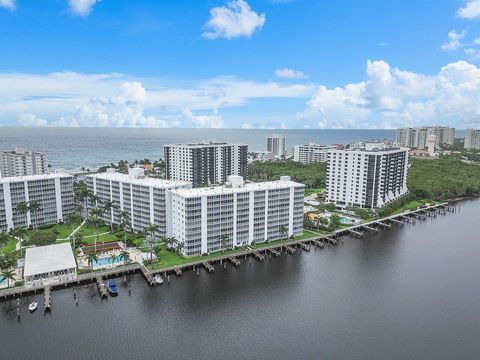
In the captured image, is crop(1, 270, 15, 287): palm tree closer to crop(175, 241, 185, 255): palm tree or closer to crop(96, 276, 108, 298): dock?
crop(96, 276, 108, 298): dock

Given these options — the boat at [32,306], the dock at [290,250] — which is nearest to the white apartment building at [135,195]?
the dock at [290,250]

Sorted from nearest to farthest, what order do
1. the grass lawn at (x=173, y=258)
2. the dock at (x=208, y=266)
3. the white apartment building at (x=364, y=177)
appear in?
the grass lawn at (x=173, y=258), the dock at (x=208, y=266), the white apartment building at (x=364, y=177)

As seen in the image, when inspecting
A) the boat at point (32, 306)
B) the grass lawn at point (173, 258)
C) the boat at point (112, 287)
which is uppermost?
the grass lawn at point (173, 258)

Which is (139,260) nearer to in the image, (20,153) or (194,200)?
(194,200)

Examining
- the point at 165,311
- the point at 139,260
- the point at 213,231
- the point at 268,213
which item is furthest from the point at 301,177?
the point at 165,311

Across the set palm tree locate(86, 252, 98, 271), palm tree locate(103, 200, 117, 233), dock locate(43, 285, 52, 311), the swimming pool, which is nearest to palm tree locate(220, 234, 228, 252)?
the swimming pool

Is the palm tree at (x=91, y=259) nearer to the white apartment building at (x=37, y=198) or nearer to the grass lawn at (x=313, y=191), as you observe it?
the white apartment building at (x=37, y=198)

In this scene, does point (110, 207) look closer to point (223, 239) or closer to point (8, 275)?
point (223, 239)
